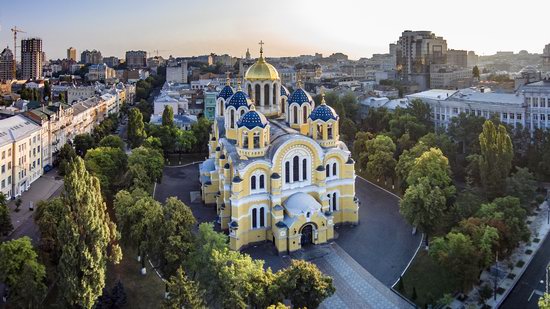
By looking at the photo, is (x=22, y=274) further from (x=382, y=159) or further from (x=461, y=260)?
(x=382, y=159)

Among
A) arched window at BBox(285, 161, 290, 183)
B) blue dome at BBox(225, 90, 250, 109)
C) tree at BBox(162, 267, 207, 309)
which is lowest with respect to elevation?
tree at BBox(162, 267, 207, 309)

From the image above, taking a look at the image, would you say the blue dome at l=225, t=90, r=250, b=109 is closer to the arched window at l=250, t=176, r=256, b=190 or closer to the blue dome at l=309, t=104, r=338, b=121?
the blue dome at l=309, t=104, r=338, b=121

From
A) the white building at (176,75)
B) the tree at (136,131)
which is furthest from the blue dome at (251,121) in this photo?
the white building at (176,75)

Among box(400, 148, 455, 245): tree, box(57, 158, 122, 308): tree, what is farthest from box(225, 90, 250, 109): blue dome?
box(57, 158, 122, 308): tree

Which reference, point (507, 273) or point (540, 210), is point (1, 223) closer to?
point (507, 273)

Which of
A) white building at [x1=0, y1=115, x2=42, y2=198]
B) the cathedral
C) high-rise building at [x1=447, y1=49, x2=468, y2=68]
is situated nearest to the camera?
the cathedral

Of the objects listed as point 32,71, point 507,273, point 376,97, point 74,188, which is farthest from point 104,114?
point 32,71

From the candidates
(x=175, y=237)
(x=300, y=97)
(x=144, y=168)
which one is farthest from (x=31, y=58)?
(x=175, y=237)

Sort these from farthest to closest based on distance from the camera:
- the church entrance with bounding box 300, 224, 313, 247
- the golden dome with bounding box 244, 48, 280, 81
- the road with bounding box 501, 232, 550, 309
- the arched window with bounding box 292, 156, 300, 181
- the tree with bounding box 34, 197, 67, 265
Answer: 1. the golden dome with bounding box 244, 48, 280, 81
2. the arched window with bounding box 292, 156, 300, 181
3. the church entrance with bounding box 300, 224, 313, 247
4. the road with bounding box 501, 232, 550, 309
5. the tree with bounding box 34, 197, 67, 265
